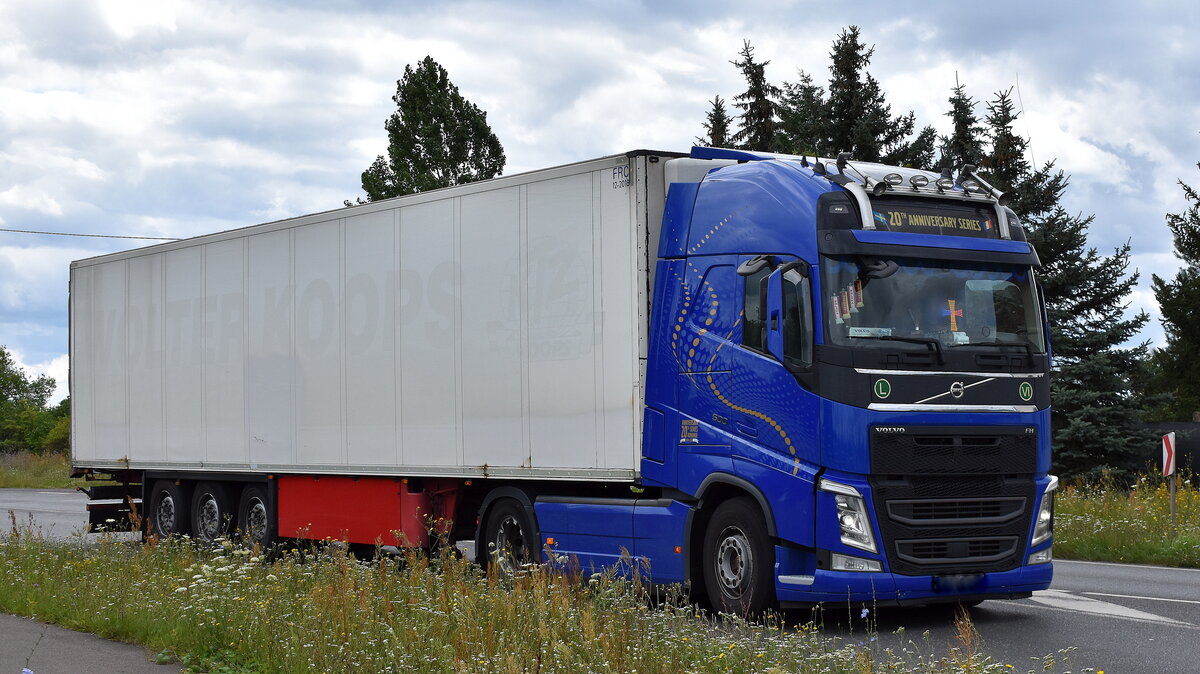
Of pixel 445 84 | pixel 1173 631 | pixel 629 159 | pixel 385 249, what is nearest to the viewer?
pixel 1173 631

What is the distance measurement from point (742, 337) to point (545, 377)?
2277 mm

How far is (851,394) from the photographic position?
994cm

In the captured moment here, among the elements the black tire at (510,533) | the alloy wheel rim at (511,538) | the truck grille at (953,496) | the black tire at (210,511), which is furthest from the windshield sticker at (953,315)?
the black tire at (210,511)

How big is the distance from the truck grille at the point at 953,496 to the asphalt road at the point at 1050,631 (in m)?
0.54

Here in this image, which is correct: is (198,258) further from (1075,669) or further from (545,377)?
(1075,669)

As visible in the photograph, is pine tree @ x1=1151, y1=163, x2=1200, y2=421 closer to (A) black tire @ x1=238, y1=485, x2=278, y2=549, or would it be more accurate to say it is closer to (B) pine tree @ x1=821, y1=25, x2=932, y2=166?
(B) pine tree @ x1=821, y1=25, x2=932, y2=166

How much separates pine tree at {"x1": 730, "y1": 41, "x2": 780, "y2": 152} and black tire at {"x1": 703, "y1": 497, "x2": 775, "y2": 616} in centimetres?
3854

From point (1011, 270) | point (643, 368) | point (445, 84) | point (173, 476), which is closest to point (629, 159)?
point (643, 368)

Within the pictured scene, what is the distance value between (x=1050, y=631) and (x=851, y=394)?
2.31m

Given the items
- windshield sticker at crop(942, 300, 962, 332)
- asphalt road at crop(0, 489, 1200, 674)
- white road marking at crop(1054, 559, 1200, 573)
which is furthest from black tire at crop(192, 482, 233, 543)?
white road marking at crop(1054, 559, 1200, 573)

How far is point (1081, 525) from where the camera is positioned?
18125 mm

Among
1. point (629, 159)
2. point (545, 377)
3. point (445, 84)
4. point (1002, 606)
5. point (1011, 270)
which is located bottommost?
point (1002, 606)

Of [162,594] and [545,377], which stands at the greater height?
[545,377]

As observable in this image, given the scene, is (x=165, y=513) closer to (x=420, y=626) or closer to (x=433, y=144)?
(x=420, y=626)
